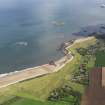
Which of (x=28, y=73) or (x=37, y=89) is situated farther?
(x=28, y=73)

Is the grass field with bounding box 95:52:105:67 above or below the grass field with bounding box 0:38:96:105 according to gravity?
above

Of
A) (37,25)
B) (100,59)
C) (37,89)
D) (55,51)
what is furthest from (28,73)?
(37,25)

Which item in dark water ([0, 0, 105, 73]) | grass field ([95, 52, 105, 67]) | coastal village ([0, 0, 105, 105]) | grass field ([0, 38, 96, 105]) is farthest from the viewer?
dark water ([0, 0, 105, 73])

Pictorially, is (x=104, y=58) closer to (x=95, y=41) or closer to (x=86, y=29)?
(x=95, y=41)

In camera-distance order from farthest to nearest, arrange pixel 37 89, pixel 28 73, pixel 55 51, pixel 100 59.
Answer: pixel 55 51 → pixel 100 59 → pixel 28 73 → pixel 37 89

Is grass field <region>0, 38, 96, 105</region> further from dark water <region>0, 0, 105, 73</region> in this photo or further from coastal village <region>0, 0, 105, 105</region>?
dark water <region>0, 0, 105, 73</region>

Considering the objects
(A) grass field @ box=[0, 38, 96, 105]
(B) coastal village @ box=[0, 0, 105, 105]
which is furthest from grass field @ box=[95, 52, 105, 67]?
(A) grass field @ box=[0, 38, 96, 105]

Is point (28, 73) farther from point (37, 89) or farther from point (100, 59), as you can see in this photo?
point (100, 59)

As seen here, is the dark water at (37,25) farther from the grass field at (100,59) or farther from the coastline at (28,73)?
the grass field at (100,59)

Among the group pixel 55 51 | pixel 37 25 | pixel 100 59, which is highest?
pixel 37 25
